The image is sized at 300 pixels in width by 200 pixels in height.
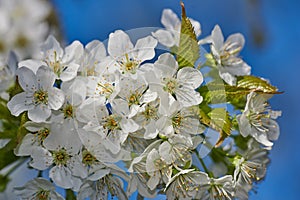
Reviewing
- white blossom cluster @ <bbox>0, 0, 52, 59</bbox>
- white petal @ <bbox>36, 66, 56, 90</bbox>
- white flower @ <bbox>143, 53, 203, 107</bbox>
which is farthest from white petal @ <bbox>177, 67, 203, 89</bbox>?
white blossom cluster @ <bbox>0, 0, 52, 59</bbox>

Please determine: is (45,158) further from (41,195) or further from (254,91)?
(254,91)

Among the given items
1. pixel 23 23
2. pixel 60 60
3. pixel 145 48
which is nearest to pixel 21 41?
pixel 23 23

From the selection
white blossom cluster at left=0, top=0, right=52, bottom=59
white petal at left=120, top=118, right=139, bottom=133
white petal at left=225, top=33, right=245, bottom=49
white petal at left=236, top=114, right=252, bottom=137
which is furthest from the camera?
white blossom cluster at left=0, top=0, right=52, bottom=59

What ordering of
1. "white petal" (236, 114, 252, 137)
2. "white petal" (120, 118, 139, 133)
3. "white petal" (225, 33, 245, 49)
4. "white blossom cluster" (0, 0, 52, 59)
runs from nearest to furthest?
"white petal" (120, 118, 139, 133)
"white petal" (236, 114, 252, 137)
"white petal" (225, 33, 245, 49)
"white blossom cluster" (0, 0, 52, 59)

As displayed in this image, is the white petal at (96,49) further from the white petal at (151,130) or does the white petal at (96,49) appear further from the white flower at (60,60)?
the white petal at (151,130)

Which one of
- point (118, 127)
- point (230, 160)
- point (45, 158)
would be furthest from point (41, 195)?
point (230, 160)

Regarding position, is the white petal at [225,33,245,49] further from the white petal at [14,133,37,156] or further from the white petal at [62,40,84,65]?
the white petal at [14,133,37,156]

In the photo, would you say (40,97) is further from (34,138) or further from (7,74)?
(7,74)
